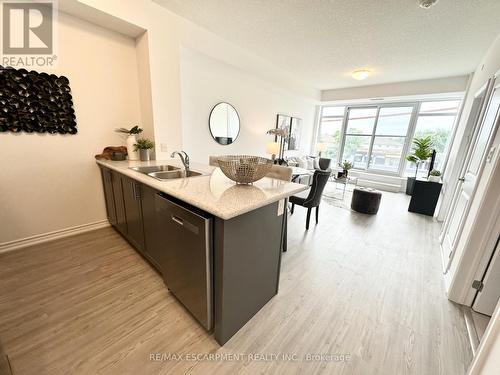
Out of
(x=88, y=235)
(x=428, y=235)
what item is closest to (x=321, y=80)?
(x=428, y=235)

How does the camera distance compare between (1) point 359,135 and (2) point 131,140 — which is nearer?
(2) point 131,140

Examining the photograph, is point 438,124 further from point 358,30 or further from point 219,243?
point 219,243

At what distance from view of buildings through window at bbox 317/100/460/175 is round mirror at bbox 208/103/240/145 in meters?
4.17

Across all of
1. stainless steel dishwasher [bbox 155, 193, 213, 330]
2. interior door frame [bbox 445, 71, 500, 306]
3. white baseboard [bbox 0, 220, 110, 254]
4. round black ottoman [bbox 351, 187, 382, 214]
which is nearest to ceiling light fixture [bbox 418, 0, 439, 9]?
interior door frame [bbox 445, 71, 500, 306]

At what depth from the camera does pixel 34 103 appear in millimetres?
2049

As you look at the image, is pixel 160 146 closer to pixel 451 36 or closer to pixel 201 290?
pixel 201 290

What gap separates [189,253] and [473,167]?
301 cm

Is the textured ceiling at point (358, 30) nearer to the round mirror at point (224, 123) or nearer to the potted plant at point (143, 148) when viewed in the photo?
the round mirror at point (224, 123)

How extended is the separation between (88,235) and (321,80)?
5811 millimetres

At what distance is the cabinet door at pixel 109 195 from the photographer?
2433mm

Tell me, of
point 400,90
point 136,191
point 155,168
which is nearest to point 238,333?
point 136,191

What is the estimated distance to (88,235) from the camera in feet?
8.29

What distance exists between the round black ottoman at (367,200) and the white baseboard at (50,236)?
4.20 m

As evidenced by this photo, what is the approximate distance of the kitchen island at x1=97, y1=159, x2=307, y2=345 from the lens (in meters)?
1.12
